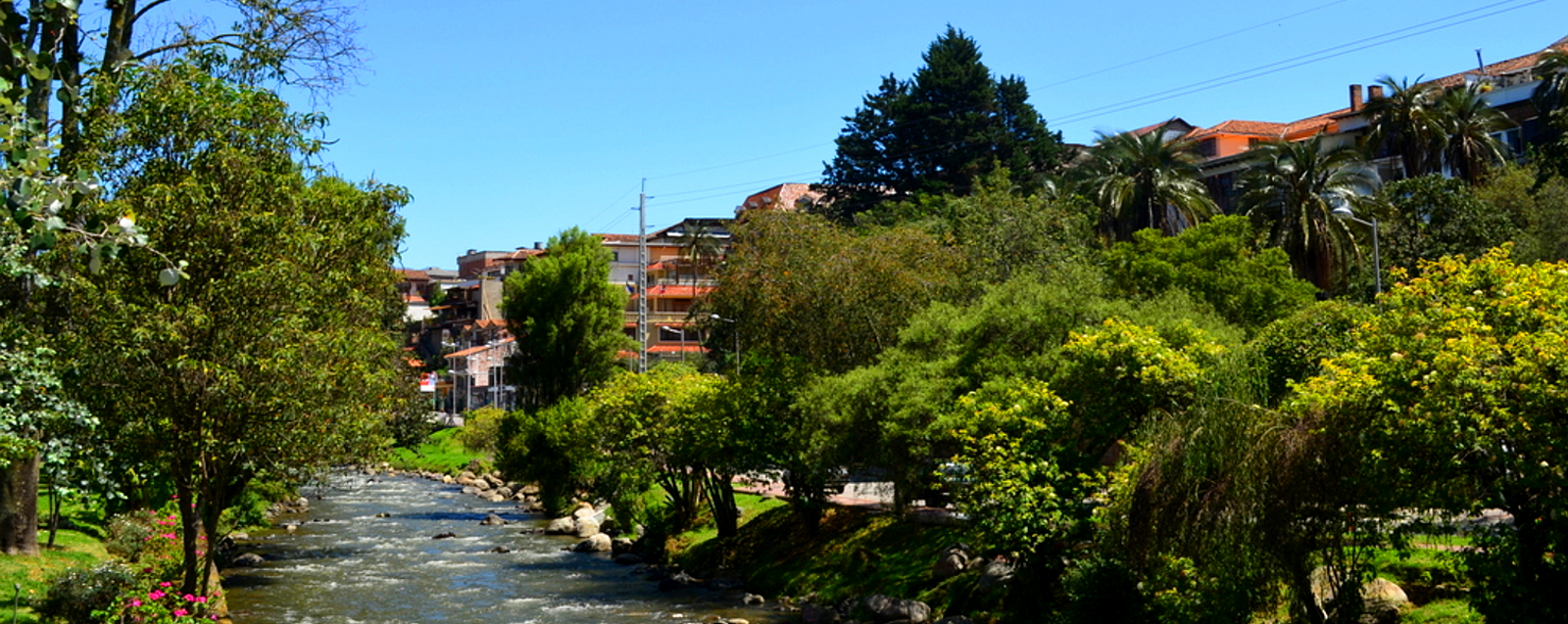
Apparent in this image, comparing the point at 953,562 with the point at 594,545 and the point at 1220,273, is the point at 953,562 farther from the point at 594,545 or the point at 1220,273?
the point at 594,545

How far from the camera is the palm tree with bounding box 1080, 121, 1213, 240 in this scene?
53594mm

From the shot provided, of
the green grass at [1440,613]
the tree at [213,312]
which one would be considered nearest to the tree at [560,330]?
the tree at [213,312]

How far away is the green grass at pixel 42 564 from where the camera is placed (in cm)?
2092

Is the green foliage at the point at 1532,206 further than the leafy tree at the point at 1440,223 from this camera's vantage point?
No

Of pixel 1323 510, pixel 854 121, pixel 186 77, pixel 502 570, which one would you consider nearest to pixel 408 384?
pixel 502 570

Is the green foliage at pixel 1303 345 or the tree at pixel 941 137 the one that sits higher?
the tree at pixel 941 137

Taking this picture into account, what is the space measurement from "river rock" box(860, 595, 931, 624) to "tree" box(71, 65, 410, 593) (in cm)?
1194

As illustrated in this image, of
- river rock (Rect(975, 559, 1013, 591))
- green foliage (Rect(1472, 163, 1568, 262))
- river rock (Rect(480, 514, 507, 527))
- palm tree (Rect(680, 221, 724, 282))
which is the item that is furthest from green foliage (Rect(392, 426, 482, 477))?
green foliage (Rect(1472, 163, 1568, 262))

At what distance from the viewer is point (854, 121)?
80.2m

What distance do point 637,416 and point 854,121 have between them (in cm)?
4457

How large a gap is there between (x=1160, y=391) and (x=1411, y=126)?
43353 mm

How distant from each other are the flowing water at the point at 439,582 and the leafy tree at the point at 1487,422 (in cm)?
1680

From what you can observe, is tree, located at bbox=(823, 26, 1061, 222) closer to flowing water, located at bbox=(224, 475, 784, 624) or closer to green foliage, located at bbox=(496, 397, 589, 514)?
green foliage, located at bbox=(496, 397, 589, 514)

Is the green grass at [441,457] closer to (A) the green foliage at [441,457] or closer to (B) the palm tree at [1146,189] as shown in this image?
(A) the green foliage at [441,457]
